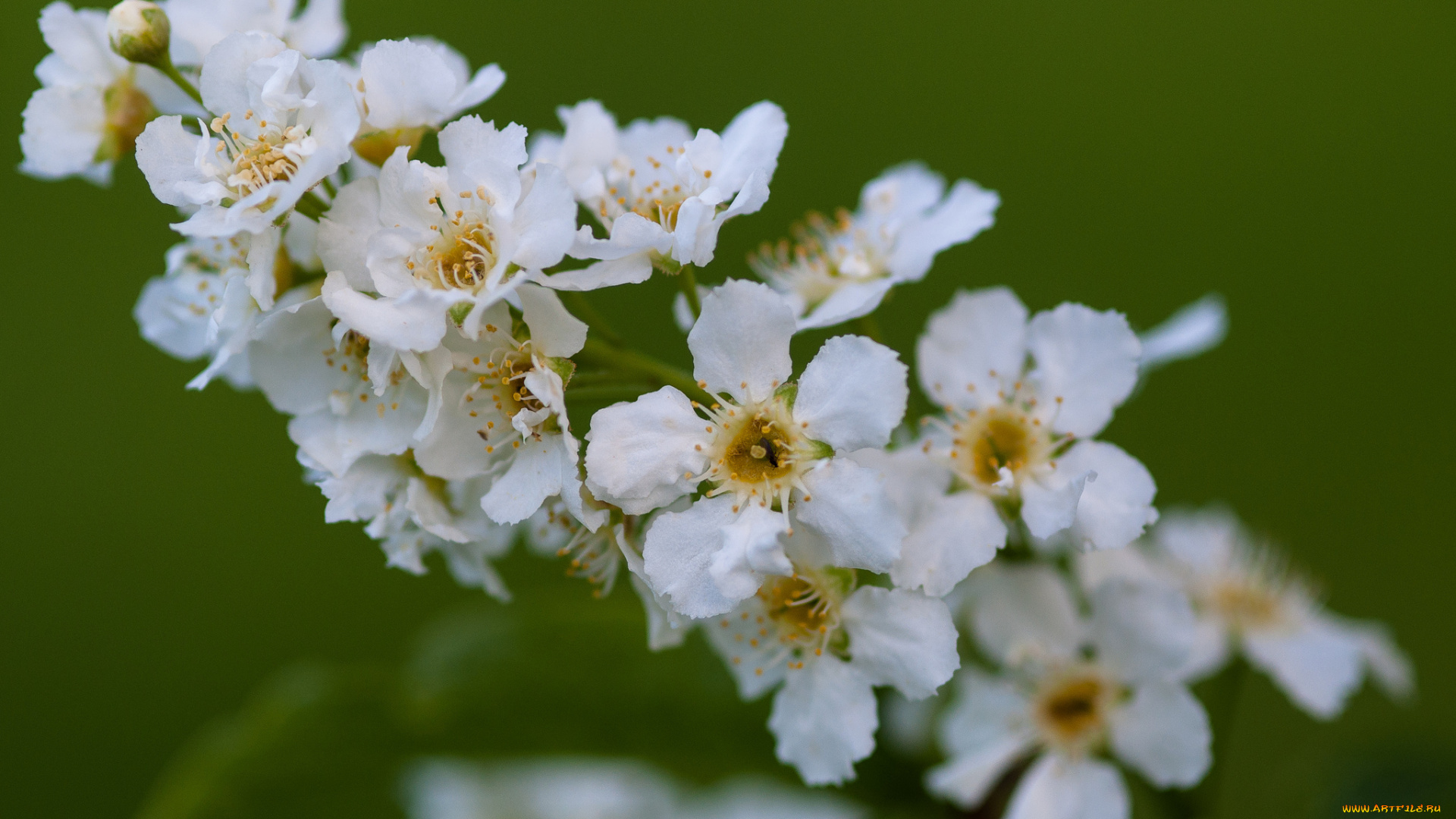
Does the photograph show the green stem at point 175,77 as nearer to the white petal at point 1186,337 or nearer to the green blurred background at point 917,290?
the white petal at point 1186,337

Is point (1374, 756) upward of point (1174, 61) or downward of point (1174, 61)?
downward

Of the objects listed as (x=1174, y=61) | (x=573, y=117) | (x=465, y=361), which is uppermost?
(x=573, y=117)

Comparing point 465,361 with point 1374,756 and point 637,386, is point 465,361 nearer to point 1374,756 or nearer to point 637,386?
point 637,386

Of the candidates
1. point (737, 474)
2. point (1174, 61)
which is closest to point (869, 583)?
point (737, 474)

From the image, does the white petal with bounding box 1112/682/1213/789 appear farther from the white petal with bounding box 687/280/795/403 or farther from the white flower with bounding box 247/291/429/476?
the white flower with bounding box 247/291/429/476

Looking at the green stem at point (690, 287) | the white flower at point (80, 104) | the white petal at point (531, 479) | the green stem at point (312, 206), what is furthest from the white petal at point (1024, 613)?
the white flower at point (80, 104)

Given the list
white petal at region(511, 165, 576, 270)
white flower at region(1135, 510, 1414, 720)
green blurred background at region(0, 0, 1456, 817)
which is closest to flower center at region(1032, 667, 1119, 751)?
white flower at region(1135, 510, 1414, 720)

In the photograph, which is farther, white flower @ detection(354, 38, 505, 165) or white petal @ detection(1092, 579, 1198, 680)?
white petal @ detection(1092, 579, 1198, 680)
